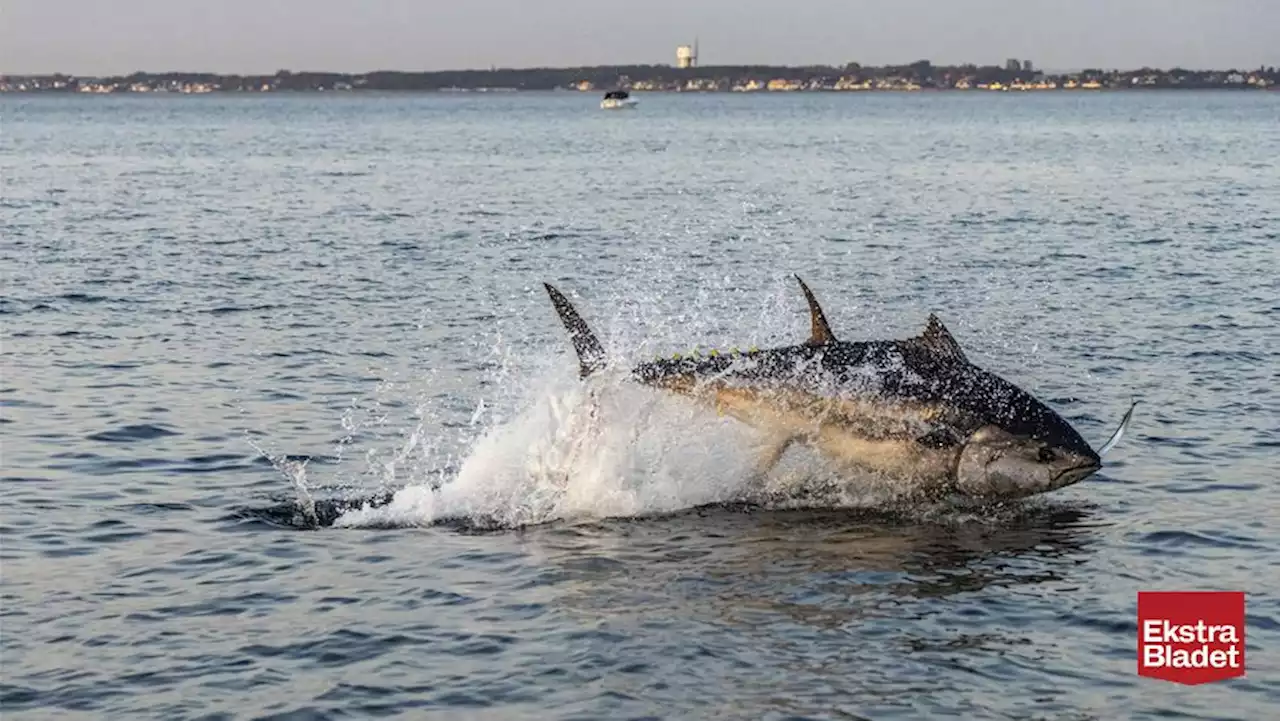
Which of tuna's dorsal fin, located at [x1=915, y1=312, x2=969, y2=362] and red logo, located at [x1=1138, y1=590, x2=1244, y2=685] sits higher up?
tuna's dorsal fin, located at [x1=915, y1=312, x2=969, y2=362]

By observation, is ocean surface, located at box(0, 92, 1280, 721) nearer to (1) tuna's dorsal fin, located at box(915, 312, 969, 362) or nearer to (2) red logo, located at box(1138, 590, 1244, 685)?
(2) red logo, located at box(1138, 590, 1244, 685)

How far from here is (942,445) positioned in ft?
59.5

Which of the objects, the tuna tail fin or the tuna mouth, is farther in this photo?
the tuna tail fin

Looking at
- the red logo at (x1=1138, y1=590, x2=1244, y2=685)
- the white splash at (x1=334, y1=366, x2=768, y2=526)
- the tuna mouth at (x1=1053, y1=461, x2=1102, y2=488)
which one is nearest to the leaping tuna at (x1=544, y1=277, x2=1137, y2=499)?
the tuna mouth at (x1=1053, y1=461, x2=1102, y2=488)

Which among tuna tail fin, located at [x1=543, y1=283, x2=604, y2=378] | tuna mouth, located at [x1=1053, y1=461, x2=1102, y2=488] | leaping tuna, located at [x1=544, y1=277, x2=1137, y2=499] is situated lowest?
tuna mouth, located at [x1=1053, y1=461, x2=1102, y2=488]

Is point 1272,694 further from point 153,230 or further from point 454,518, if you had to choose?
point 153,230

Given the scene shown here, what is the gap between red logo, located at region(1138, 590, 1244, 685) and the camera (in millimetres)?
13359

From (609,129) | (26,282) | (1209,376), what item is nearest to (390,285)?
(26,282)

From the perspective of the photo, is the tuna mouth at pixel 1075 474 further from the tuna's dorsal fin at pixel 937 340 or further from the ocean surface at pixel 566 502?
the tuna's dorsal fin at pixel 937 340

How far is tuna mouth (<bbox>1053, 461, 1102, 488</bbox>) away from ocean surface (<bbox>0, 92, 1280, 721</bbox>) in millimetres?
386

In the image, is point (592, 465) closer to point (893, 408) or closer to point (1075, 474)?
point (893, 408)

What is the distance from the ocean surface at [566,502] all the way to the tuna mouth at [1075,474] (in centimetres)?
39

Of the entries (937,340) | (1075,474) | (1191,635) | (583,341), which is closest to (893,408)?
(937,340)

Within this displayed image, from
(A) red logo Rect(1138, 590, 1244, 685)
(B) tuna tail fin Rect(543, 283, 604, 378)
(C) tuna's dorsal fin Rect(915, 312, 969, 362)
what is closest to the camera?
(A) red logo Rect(1138, 590, 1244, 685)
